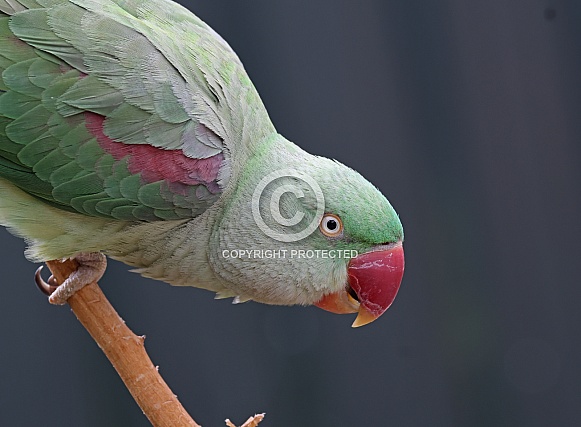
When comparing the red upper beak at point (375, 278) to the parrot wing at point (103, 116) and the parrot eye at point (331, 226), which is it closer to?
the parrot eye at point (331, 226)

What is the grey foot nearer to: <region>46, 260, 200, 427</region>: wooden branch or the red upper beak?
<region>46, 260, 200, 427</region>: wooden branch

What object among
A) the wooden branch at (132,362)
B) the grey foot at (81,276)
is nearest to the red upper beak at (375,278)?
the wooden branch at (132,362)

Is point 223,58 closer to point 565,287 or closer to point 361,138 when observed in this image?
point 361,138

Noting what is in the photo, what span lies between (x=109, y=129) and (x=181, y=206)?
13cm

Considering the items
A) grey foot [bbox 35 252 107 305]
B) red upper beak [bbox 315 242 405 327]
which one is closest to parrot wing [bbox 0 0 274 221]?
grey foot [bbox 35 252 107 305]

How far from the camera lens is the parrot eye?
91cm

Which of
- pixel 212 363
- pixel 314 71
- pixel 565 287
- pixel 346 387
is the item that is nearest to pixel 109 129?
pixel 314 71

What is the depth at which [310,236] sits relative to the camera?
0.92 metres

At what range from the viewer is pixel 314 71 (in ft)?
4.92

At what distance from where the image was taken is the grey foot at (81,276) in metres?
0.95

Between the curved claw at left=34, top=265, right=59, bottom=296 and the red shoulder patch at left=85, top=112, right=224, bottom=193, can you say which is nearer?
the red shoulder patch at left=85, top=112, right=224, bottom=193

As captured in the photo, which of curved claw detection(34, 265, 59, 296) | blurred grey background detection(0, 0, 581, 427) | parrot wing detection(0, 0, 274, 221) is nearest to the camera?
parrot wing detection(0, 0, 274, 221)

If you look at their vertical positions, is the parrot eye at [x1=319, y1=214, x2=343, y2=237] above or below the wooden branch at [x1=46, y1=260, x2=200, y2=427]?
above

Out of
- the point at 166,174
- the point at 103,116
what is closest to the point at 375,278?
the point at 166,174
